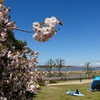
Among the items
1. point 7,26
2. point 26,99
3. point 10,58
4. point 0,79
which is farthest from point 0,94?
point 7,26

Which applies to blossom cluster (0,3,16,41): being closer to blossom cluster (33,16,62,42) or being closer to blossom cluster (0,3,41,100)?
blossom cluster (0,3,41,100)

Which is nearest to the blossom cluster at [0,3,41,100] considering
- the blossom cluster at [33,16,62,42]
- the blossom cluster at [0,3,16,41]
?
the blossom cluster at [0,3,16,41]

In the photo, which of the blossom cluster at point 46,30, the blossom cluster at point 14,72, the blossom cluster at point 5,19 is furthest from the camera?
the blossom cluster at point 14,72

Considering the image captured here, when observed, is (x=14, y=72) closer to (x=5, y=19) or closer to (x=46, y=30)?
(x=5, y=19)

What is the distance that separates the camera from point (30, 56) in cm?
991

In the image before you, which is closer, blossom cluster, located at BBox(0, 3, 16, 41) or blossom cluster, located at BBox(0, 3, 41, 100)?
blossom cluster, located at BBox(0, 3, 16, 41)

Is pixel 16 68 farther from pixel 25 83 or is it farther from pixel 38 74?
pixel 38 74

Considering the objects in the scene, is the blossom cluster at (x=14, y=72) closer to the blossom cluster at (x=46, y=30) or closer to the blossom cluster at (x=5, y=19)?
the blossom cluster at (x=5, y=19)

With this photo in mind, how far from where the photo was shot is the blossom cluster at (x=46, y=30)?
540 cm

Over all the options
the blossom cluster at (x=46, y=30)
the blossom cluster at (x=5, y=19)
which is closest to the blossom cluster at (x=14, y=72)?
the blossom cluster at (x=5, y=19)

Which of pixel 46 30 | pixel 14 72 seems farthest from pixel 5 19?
pixel 14 72

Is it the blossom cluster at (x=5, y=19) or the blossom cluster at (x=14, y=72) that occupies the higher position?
the blossom cluster at (x=5, y=19)

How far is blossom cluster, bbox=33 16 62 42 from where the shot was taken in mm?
5402

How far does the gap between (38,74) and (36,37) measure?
4.39 meters
